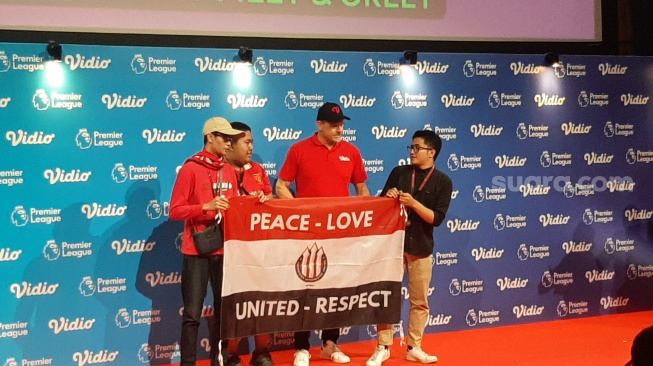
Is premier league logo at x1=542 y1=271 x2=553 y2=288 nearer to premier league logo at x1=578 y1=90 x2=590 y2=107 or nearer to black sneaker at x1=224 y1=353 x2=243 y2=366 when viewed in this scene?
premier league logo at x1=578 y1=90 x2=590 y2=107

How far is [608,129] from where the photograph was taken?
6.96 meters

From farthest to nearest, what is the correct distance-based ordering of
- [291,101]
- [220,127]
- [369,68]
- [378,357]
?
[369,68], [291,101], [378,357], [220,127]

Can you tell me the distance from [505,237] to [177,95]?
2.96 meters

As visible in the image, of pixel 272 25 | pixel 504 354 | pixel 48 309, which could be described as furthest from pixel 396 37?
pixel 48 309

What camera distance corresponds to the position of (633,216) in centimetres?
704

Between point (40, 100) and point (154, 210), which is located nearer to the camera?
point (40, 100)

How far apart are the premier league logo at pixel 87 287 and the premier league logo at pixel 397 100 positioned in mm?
2675

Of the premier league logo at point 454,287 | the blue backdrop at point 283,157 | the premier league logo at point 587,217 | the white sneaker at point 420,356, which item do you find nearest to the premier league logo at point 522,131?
the blue backdrop at point 283,157

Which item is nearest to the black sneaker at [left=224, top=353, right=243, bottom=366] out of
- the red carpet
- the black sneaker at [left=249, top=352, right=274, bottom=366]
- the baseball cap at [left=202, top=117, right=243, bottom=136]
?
the black sneaker at [left=249, top=352, right=274, bottom=366]

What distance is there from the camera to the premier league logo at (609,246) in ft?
22.9

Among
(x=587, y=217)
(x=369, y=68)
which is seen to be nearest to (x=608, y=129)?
(x=587, y=217)

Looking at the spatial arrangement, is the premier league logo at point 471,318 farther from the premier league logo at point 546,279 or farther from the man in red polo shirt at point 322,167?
the man in red polo shirt at point 322,167

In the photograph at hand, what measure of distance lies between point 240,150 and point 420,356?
75.0 inches

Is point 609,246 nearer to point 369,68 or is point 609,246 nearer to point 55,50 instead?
point 369,68
